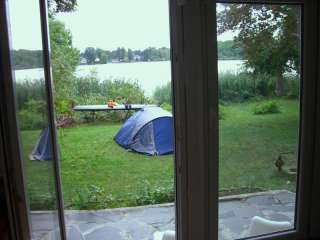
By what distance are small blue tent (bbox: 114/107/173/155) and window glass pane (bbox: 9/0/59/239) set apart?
3.20m

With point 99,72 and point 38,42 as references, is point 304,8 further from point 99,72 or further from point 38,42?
point 99,72

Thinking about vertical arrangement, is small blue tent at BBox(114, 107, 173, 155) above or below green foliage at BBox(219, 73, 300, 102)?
below

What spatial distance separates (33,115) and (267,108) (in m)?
1.34

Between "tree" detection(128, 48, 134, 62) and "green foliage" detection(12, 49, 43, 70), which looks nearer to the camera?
"green foliage" detection(12, 49, 43, 70)

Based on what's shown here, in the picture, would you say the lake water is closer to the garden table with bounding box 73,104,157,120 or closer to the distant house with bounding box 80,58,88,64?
the distant house with bounding box 80,58,88,64

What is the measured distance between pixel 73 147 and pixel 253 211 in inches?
137

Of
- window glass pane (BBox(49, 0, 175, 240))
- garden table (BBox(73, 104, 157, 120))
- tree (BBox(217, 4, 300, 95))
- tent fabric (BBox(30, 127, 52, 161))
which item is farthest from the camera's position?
garden table (BBox(73, 104, 157, 120))

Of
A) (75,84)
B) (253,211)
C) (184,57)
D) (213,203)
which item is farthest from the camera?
(75,84)

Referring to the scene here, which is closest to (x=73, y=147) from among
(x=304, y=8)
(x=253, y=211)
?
(x=253, y=211)

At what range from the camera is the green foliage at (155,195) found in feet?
12.5

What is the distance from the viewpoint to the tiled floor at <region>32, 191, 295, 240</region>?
1.93 metres

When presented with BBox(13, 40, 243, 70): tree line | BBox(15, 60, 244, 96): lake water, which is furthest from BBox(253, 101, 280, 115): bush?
BBox(15, 60, 244, 96): lake water

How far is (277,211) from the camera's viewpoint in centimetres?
204

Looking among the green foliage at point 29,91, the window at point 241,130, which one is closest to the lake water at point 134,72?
the window at point 241,130
